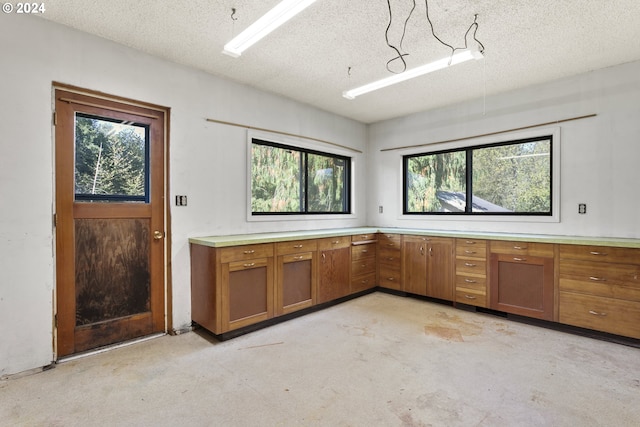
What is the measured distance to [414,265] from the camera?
14.6 ft

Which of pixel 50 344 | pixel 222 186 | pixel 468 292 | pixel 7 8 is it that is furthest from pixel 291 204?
pixel 7 8

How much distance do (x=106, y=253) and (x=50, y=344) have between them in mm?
810

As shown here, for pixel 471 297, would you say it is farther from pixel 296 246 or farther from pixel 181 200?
pixel 181 200

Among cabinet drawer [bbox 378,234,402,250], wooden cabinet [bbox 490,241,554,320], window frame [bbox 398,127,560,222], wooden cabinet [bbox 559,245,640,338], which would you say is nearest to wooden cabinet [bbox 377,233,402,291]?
cabinet drawer [bbox 378,234,402,250]

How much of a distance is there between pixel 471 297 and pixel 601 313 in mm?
1210

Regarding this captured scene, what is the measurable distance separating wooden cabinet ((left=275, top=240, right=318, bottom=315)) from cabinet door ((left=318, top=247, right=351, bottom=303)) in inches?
5.0

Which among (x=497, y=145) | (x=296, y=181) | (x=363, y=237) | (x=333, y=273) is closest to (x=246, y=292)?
(x=333, y=273)

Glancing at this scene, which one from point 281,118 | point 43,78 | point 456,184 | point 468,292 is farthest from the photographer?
point 456,184

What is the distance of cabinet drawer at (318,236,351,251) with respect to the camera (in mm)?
4031

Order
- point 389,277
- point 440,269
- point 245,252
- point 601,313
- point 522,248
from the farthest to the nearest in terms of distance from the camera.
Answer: point 389,277, point 440,269, point 522,248, point 245,252, point 601,313

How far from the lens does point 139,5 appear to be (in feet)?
7.82

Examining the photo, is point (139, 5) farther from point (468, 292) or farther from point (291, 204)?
point (468, 292)

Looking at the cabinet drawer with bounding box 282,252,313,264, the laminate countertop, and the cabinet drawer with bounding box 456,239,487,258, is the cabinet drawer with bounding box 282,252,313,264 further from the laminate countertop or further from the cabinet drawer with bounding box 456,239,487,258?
the cabinet drawer with bounding box 456,239,487,258

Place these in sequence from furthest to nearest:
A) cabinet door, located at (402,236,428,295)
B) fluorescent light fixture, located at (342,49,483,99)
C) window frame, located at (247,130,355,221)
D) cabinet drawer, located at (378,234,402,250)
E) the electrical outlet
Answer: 1. cabinet drawer, located at (378,234,402,250)
2. cabinet door, located at (402,236,428,295)
3. window frame, located at (247,130,355,221)
4. the electrical outlet
5. fluorescent light fixture, located at (342,49,483,99)
